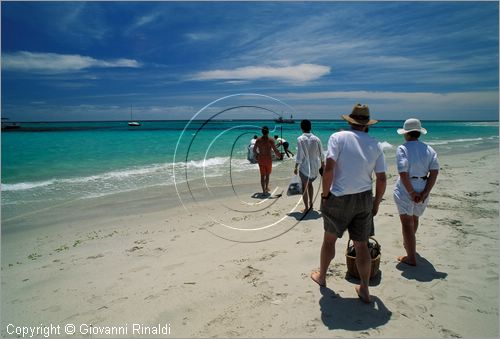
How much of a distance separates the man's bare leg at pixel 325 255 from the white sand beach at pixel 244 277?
0.15m

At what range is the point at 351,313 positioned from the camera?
3.17 metres

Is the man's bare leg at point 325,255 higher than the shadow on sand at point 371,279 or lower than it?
higher

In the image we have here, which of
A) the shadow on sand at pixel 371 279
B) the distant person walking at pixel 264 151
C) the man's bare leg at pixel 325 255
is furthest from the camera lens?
the distant person walking at pixel 264 151

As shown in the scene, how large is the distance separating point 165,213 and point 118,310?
178 inches

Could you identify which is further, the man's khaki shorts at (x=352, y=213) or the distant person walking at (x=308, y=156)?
the distant person walking at (x=308, y=156)

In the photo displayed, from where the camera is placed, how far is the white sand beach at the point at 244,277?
3.08m

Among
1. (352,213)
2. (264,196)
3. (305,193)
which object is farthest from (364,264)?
(264,196)

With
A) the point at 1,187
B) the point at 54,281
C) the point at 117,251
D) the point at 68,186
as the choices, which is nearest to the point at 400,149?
the point at 117,251

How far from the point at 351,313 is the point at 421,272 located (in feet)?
4.58

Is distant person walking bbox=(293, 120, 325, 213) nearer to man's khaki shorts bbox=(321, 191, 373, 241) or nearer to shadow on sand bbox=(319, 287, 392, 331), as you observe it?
man's khaki shorts bbox=(321, 191, 373, 241)

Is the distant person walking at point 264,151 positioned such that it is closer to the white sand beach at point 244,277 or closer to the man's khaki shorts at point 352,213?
the white sand beach at point 244,277

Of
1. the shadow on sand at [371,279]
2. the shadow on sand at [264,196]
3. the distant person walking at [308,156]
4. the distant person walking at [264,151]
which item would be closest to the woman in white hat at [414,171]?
the shadow on sand at [371,279]

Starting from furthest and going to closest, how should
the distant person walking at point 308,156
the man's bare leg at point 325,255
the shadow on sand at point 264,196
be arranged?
the shadow on sand at point 264,196 → the distant person walking at point 308,156 → the man's bare leg at point 325,255

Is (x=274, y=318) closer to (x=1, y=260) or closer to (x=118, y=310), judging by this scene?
(x=118, y=310)
